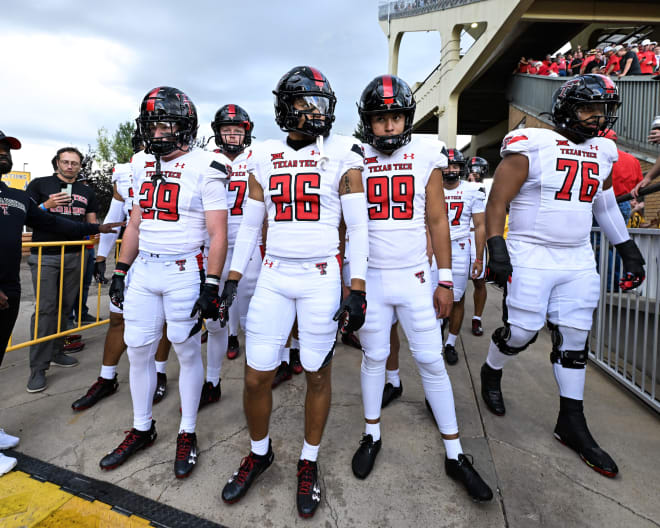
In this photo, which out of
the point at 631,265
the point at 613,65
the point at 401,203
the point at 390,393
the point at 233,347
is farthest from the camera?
the point at 613,65

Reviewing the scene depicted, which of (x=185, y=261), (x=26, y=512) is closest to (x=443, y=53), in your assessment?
(x=185, y=261)

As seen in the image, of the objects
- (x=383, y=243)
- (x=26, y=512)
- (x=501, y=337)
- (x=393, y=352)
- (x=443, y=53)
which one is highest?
(x=443, y=53)

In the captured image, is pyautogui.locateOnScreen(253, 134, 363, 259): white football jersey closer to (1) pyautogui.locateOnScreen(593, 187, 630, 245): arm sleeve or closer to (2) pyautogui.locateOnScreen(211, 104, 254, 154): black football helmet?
(1) pyautogui.locateOnScreen(593, 187, 630, 245): arm sleeve

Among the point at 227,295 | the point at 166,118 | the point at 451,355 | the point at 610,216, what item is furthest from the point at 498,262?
the point at 166,118

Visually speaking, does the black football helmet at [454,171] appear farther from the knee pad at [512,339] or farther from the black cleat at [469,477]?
the black cleat at [469,477]

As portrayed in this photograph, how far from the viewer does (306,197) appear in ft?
7.30

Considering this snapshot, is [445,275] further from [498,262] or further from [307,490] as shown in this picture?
[307,490]

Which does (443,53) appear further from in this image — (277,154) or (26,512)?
(26,512)

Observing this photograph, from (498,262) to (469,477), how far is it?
143cm

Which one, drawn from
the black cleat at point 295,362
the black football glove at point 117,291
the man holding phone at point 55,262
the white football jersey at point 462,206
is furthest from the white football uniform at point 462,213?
the man holding phone at point 55,262

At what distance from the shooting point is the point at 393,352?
3.49 metres

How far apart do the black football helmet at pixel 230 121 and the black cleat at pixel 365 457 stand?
3.34 m

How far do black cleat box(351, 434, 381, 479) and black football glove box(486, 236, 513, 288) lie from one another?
1458 millimetres

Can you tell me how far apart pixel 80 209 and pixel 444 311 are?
15.2ft
